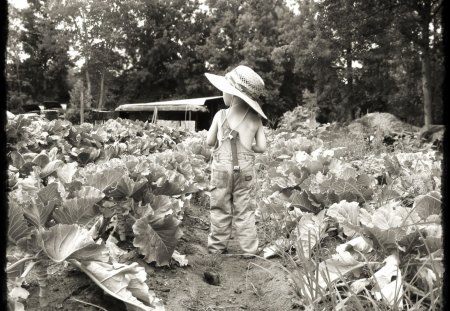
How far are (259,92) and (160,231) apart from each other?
4.93 ft

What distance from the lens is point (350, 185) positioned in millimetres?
3402

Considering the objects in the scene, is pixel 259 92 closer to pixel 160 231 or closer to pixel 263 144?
pixel 263 144

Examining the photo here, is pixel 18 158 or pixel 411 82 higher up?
pixel 411 82

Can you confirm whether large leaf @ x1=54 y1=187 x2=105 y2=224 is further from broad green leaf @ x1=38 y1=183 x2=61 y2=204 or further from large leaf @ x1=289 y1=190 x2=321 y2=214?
large leaf @ x1=289 y1=190 x2=321 y2=214

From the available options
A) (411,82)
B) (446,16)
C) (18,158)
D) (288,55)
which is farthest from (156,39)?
(446,16)

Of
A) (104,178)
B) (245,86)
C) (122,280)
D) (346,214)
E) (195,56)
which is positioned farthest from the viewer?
(195,56)

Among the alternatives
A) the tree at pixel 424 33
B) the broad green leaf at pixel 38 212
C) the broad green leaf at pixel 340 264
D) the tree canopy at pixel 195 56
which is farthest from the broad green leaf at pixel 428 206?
the tree canopy at pixel 195 56

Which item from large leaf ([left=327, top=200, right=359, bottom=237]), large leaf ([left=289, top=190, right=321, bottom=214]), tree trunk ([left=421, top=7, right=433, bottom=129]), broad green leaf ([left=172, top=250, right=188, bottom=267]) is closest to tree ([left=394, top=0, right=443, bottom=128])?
tree trunk ([left=421, top=7, right=433, bottom=129])

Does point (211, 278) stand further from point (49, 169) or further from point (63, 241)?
point (49, 169)

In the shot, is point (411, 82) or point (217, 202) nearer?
point (217, 202)

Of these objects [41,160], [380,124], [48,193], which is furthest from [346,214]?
[380,124]

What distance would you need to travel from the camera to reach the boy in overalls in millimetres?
3453

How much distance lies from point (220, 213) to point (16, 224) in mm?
1966

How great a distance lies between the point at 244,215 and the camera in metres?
3.51
